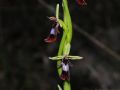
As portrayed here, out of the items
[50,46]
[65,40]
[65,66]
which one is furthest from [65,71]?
[50,46]

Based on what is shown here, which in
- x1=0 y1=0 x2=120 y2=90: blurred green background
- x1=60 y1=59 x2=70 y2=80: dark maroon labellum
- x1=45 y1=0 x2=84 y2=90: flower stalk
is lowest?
x1=0 y1=0 x2=120 y2=90: blurred green background

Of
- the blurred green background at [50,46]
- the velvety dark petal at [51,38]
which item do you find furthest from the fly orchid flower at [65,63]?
the blurred green background at [50,46]

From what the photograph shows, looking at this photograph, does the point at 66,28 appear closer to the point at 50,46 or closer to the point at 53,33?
the point at 53,33

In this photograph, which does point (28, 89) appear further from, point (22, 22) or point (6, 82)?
point (22, 22)

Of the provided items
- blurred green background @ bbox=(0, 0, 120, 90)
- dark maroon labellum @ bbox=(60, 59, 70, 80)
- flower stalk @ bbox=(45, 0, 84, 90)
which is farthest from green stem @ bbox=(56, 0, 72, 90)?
blurred green background @ bbox=(0, 0, 120, 90)

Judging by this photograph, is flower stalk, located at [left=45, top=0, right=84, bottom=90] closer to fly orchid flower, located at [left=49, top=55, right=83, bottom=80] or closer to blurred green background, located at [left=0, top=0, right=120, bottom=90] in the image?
fly orchid flower, located at [left=49, top=55, right=83, bottom=80]

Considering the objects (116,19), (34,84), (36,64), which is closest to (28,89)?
(34,84)

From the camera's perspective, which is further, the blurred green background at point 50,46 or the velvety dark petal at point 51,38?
the blurred green background at point 50,46

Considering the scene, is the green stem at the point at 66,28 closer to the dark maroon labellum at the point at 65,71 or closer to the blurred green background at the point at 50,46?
the dark maroon labellum at the point at 65,71

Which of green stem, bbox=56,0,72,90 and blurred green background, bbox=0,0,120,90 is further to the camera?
blurred green background, bbox=0,0,120,90
